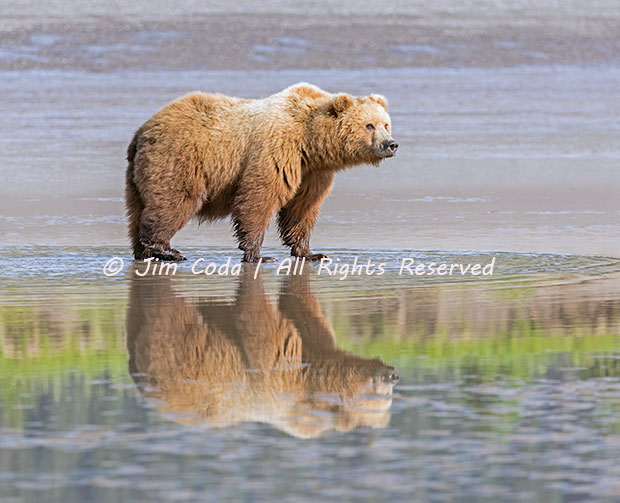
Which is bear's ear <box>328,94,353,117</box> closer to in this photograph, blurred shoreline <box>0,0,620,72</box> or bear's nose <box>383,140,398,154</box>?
bear's nose <box>383,140,398,154</box>

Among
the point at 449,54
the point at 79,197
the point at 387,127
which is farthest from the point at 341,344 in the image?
the point at 449,54

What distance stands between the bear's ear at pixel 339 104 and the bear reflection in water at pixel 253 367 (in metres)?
2.53

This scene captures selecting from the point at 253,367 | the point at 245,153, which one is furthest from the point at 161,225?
the point at 253,367

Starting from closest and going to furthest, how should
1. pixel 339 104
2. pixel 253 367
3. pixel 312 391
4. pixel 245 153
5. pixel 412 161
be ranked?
pixel 312 391, pixel 253 367, pixel 339 104, pixel 245 153, pixel 412 161

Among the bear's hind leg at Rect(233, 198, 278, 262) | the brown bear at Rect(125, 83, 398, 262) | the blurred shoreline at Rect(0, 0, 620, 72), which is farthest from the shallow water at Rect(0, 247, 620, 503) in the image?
the blurred shoreline at Rect(0, 0, 620, 72)

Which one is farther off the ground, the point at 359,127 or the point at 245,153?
A: the point at 359,127

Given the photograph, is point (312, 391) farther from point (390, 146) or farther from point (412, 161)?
point (412, 161)

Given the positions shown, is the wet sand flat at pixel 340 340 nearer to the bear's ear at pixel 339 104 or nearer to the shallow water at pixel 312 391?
the shallow water at pixel 312 391

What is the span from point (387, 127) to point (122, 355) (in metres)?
4.59

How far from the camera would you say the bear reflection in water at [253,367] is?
509 centimetres

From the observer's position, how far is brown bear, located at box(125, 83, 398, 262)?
33.3 ft

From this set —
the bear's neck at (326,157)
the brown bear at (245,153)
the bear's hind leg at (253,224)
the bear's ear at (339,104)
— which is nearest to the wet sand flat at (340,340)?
the bear's hind leg at (253,224)

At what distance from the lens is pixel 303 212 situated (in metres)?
10.7

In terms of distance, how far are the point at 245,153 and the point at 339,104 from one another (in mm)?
785
